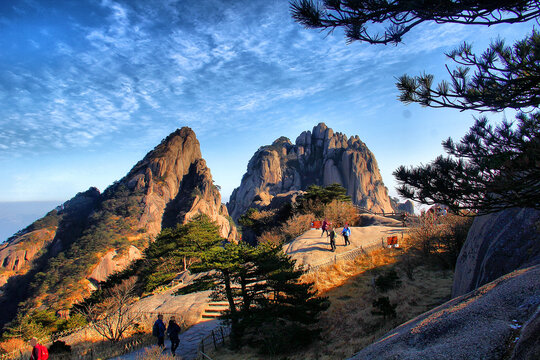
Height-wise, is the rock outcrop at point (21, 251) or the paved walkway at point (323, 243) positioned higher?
the rock outcrop at point (21, 251)

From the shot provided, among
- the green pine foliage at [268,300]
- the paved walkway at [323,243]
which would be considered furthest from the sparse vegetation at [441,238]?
the green pine foliage at [268,300]

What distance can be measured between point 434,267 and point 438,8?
56.4ft

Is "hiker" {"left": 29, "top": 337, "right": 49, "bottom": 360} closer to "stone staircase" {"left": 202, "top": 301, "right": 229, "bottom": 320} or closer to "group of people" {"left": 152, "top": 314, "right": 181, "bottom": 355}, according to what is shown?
"group of people" {"left": 152, "top": 314, "right": 181, "bottom": 355}

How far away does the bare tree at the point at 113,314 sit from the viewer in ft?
52.1

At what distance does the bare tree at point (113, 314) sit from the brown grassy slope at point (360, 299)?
7.09 metres

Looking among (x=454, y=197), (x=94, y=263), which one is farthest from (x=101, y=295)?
(x=94, y=263)

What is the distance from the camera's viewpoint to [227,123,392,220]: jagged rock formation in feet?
335

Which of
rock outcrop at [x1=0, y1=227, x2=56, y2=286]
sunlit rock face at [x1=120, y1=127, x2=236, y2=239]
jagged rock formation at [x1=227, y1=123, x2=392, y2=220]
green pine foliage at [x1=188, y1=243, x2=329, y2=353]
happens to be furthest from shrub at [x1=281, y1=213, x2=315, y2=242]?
rock outcrop at [x1=0, y1=227, x2=56, y2=286]

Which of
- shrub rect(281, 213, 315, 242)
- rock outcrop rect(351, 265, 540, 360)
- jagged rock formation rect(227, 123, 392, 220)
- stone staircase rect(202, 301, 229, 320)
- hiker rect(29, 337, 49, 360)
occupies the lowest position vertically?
stone staircase rect(202, 301, 229, 320)

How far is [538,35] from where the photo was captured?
5496 millimetres

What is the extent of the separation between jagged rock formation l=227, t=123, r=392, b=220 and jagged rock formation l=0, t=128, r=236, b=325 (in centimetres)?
1607

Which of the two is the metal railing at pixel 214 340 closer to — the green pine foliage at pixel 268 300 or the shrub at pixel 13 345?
the green pine foliage at pixel 268 300

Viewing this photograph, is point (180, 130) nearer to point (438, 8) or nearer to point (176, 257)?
point (176, 257)

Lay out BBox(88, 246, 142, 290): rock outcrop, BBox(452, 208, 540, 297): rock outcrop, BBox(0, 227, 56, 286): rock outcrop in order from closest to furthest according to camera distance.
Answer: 1. BBox(452, 208, 540, 297): rock outcrop
2. BBox(88, 246, 142, 290): rock outcrop
3. BBox(0, 227, 56, 286): rock outcrop
